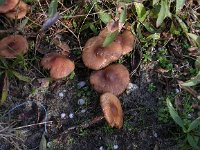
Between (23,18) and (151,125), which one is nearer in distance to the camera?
(151,125)

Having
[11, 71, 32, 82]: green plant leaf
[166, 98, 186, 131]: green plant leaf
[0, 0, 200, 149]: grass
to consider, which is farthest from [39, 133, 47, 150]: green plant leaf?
[166, 98, 186, 131]: green plant leaf

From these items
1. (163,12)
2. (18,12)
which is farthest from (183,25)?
(18,12)

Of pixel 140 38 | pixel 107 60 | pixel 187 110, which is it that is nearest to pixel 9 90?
pixel 107 60

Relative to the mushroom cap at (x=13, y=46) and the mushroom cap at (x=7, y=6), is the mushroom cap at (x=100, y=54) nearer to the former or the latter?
Answer: the mushroom cap at (x=13, y=46)

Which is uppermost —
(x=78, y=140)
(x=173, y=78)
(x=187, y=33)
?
(x=187, y=33)

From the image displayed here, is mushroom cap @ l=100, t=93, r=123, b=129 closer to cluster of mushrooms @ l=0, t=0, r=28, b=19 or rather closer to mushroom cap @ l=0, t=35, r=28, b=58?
mushroom cap @ l=0, t=35, r=28, b=58

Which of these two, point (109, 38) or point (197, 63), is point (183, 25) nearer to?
point (197, 63)

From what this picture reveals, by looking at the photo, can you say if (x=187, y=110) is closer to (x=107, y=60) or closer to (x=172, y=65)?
(x=172, y=65)
